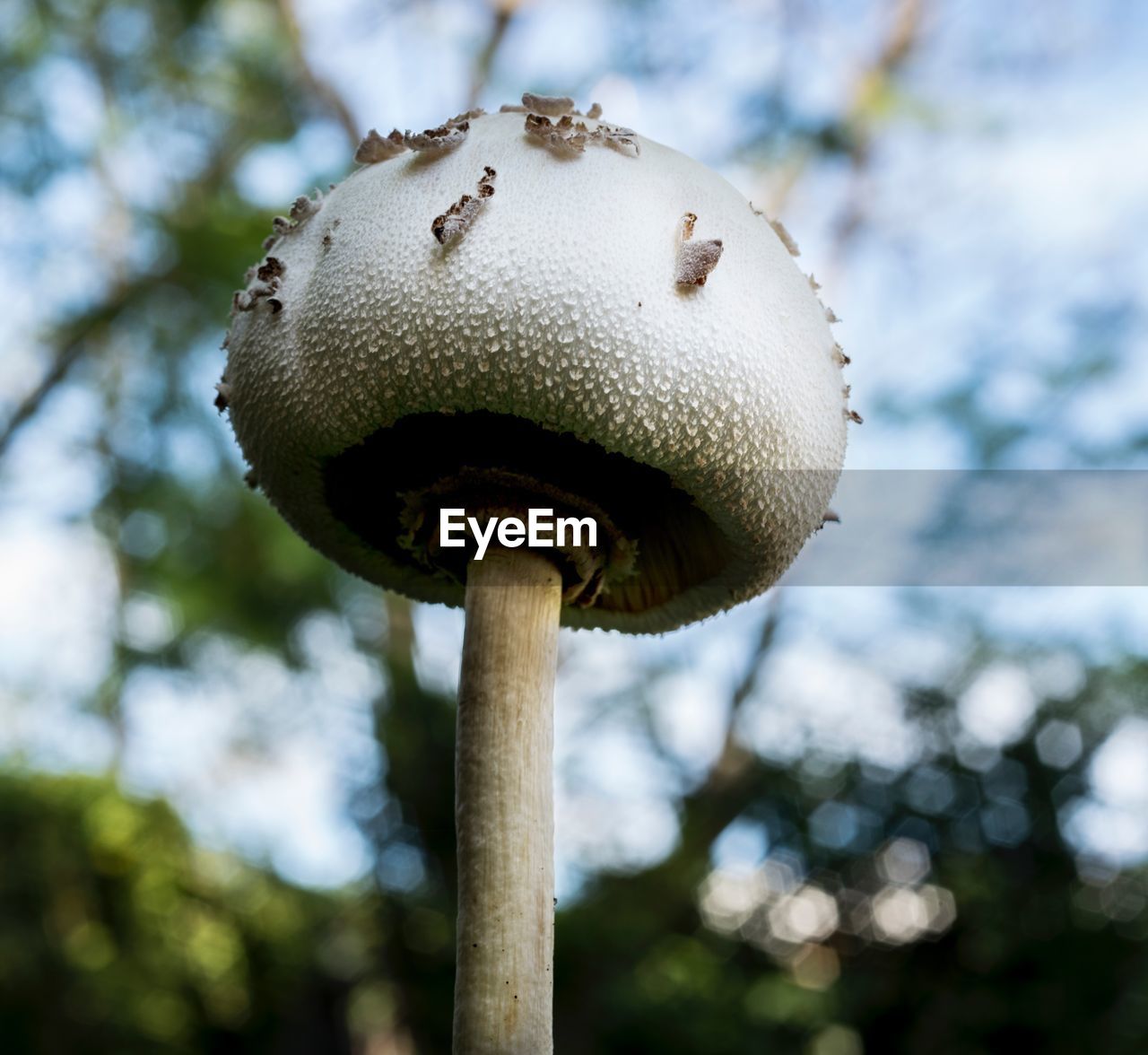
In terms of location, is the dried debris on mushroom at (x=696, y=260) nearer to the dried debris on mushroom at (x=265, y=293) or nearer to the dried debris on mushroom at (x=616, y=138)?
the dried debris on mushroom at (x=616, y=138)

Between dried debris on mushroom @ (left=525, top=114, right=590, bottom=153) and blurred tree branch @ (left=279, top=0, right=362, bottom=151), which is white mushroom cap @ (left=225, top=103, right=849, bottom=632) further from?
blurred tree branch @ (left=279, top=0, right=362, bottom=151)

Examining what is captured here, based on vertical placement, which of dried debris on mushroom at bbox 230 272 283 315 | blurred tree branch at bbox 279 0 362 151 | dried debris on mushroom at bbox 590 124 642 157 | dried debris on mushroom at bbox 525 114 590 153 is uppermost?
blurred tree branch at bbox 279 0 362 151

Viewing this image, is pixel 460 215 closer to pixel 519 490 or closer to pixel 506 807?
pixel 519 490

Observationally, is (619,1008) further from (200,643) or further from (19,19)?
(19,19)

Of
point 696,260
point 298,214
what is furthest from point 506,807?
point 298,214

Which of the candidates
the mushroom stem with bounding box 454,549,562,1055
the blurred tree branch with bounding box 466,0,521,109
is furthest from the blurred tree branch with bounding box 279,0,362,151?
the mushroom stem with bounding box 454,549,562,1055

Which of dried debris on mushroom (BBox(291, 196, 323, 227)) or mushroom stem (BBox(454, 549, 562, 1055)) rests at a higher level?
dried debris on mushroom (BBox(291, 196, 323, 227))
